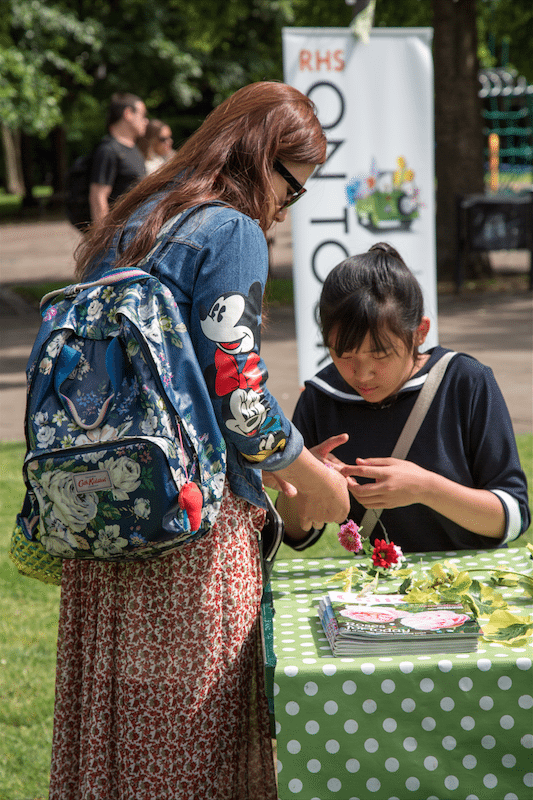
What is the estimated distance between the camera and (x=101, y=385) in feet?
5.17

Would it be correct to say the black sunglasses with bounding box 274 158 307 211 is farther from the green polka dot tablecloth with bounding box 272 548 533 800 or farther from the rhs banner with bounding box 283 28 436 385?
the rhs banner with bounding box 283 28 436 385

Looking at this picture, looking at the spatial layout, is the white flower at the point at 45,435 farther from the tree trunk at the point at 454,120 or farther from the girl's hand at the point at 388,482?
the tree trunk at the point at 454,120

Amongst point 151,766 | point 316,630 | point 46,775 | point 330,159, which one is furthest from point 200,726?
point 330,159

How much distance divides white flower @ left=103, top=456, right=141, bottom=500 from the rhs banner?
10.2 feet

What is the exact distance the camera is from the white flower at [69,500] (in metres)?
1.58

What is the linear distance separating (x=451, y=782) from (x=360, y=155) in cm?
379

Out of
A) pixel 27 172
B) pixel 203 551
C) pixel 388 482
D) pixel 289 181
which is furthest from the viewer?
pixel 27 172

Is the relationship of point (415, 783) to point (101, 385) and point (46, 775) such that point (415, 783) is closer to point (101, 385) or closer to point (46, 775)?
point (101, 385)

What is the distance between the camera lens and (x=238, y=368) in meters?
1.59

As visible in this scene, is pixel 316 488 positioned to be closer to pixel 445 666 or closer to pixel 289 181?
pixel 445 666

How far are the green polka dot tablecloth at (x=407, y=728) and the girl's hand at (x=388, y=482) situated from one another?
517mm

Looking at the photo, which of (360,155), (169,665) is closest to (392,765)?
(169,665)

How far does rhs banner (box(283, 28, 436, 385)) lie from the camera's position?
4574mm

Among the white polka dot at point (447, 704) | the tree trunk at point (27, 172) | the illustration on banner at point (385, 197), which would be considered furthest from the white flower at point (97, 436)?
the tree trunk at point (27, 172)
